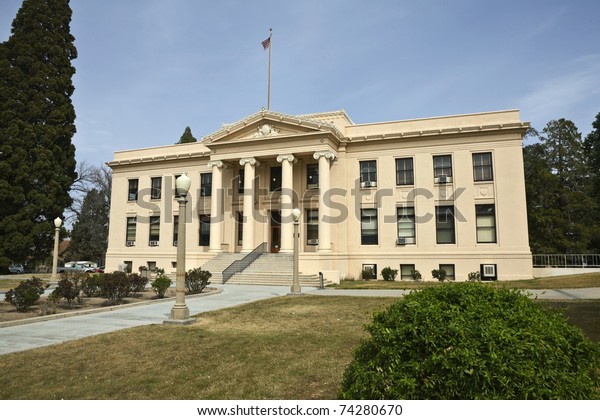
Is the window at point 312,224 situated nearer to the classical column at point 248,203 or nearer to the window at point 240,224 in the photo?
the classical column at point 248,203

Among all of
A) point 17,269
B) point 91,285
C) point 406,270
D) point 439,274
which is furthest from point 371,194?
point 17,269

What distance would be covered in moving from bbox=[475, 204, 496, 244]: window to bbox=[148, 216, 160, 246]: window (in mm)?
26549

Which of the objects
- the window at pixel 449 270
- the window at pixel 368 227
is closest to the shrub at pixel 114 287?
the window at pixel 368 227

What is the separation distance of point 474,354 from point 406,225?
27434 millimetres

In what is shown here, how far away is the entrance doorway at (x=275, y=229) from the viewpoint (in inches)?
1318

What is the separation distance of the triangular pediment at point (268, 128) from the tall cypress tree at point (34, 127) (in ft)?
52.1

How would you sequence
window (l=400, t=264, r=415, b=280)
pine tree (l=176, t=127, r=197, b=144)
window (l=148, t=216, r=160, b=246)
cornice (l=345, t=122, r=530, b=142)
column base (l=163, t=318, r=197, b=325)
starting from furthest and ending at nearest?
pine tree (l=176, t=127, r=197, b=144) → window (l=148, t=216, r=160, b=246) → window (l=400, t=264, r=415, b=280) → cornice (l=345, t=122, r=530, b=142) → column base (l=163, t=318, r=197, b=325)

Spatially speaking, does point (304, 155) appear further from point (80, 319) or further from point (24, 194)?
point (24, 194)

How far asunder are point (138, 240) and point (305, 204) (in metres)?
16.6

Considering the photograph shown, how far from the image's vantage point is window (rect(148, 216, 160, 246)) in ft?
122

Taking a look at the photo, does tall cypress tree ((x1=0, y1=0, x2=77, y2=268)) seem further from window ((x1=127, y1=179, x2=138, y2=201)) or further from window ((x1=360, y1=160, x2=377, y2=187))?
window ((x1=360, y1=160, x2=377, y2=187))

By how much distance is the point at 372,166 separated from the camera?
31281 millimetres

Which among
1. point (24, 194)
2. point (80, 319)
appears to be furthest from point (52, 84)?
point (80, 319)

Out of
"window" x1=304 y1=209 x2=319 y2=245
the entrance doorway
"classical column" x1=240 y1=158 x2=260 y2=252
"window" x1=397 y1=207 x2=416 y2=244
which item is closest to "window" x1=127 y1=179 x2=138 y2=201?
"classical column" x1=240 y1=158 x2=260 y2=252
